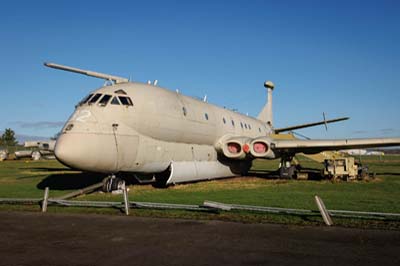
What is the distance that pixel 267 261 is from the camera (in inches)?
232

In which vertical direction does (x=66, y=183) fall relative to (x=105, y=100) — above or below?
below

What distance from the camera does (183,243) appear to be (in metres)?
7.18

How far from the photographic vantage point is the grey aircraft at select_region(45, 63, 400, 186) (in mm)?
13828

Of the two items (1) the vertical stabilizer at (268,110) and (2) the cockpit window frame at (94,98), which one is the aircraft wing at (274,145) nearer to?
(2) the cockpit window frame at (94,98)

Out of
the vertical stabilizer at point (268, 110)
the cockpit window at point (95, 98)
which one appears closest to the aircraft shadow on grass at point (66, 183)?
the cockpit window at point (95, 98)

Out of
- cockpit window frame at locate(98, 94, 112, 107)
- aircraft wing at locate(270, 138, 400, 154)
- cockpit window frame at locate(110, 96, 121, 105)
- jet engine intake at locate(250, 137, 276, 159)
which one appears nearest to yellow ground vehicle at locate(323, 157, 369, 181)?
aircraft wing at locate(270, 138, 400, 154)

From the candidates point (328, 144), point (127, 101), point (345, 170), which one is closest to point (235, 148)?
point (328, 144)

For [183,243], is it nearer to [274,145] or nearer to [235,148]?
[235,148]

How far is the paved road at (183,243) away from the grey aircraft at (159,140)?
4624 millimetres

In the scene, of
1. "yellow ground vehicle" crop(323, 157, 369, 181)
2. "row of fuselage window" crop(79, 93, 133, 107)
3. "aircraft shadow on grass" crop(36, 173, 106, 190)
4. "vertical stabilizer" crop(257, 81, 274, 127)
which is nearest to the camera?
"row of fuselage window" crop(79, 93, 133, 107)

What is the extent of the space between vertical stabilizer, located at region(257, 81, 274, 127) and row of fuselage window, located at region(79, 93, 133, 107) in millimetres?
21958

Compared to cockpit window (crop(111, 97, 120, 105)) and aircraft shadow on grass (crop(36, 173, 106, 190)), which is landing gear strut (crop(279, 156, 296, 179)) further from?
cockpit window (crop(111, 97, 120, 105))

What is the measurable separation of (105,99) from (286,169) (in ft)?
44.1

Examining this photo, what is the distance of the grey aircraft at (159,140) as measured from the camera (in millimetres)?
13828
